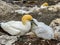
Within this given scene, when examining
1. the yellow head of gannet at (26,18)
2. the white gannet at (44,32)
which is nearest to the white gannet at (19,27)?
the yellow head of gannet at (26,18)

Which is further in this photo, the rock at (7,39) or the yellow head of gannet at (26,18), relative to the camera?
the yellow head of gannet at (26,18)

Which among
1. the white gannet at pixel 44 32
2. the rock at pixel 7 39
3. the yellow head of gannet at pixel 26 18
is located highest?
the yellow head of gannet at pixel 26 18

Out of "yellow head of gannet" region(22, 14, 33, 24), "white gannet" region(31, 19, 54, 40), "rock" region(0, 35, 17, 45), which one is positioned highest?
"yellow head of gannet" region(22, 14, 33, 24)

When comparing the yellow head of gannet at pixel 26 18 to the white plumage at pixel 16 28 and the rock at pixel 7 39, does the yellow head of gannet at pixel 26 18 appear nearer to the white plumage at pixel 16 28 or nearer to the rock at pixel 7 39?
the white plumage at pixel 16 28

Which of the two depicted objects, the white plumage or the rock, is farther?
the white plumage

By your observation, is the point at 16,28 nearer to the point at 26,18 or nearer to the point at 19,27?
the point at 19,27

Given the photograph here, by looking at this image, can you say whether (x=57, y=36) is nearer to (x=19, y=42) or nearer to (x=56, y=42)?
(x=56, y=42)

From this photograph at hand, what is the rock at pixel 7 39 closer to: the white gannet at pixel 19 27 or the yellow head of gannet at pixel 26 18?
the white gannet at pixel 19 27

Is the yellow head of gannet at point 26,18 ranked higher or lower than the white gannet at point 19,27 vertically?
higher

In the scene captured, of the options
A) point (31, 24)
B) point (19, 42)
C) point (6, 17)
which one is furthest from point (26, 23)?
point (6, 17)

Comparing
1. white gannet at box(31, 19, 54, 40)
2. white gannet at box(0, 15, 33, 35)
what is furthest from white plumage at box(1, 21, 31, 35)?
white gannet at box(31, 19, 54, 40)

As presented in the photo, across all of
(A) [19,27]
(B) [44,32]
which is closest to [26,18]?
(A) [19,27]

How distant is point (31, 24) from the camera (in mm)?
3355

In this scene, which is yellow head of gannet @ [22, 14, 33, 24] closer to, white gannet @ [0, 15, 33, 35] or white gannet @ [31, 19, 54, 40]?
white gannet @ [0, 15, 33, 35]
